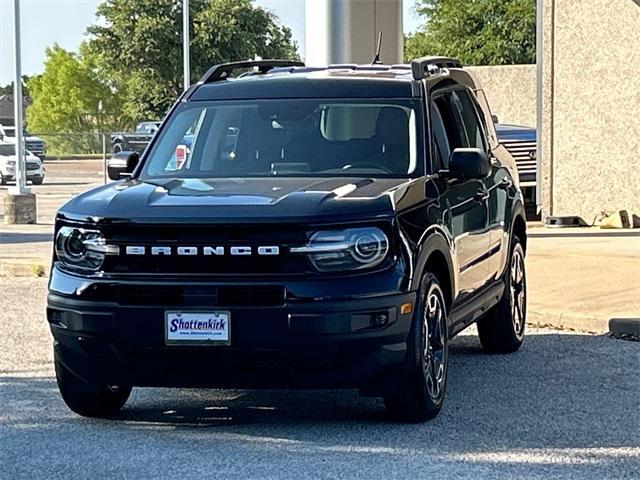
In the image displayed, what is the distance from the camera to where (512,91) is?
3083 cm

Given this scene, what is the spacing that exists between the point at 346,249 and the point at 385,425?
112 centimetres

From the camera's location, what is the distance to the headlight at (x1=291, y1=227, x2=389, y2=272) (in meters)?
6.64

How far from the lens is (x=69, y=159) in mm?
55594

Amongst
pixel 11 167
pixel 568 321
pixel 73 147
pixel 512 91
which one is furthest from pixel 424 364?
pixel 73 147

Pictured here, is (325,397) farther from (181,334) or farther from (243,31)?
(243,31)

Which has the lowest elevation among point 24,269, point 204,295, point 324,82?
point 24,269

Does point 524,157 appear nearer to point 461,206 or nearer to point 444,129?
point 444,129

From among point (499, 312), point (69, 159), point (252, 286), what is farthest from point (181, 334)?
point (69, 159)

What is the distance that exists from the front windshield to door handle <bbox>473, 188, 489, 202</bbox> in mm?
817

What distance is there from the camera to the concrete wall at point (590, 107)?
18594mm

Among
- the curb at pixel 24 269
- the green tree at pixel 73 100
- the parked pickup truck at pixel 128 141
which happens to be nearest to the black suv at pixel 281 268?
the curb at pixel 24 269

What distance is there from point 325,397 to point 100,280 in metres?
1.82

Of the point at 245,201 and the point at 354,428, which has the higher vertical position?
the point at 245,201

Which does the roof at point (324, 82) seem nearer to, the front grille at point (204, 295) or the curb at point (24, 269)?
the front grille at point (204, 295)
